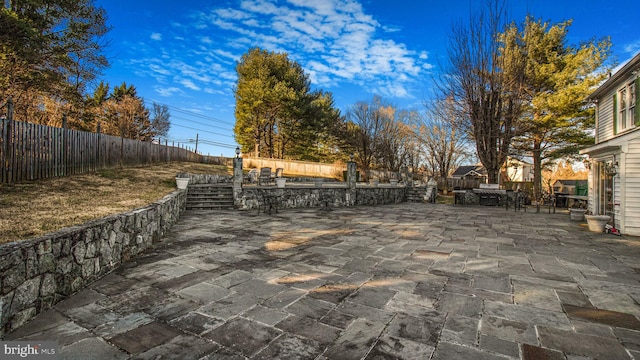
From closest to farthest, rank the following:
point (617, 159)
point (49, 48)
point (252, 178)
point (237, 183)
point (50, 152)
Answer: point (617, 159) → point (50, 152) → point (49, 48) → point (237, 183) → point (252, 178)

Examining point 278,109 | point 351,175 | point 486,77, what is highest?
point 278,109

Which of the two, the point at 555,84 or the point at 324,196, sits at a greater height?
the point at 555,84

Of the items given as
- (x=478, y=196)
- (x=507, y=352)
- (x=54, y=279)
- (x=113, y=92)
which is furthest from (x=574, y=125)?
(x=113, y=92)

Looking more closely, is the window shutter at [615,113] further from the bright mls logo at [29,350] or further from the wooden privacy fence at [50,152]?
the wooden privacy fence at [50,152]

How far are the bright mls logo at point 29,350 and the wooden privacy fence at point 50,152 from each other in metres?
6.05

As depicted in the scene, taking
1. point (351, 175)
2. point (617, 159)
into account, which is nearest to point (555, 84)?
point (617, 159)

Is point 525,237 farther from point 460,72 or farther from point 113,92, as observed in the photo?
point 113,92

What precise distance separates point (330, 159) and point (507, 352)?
26.2m

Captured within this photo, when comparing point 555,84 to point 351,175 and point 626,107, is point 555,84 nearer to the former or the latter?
point 626,107

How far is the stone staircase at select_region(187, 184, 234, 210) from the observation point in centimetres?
989

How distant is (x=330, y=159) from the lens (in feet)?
91.6

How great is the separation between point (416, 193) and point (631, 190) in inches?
369

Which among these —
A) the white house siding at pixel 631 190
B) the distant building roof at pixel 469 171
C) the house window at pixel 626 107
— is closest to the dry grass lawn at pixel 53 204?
the white house siding at pixel 631 190

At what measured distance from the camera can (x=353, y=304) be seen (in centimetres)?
267
